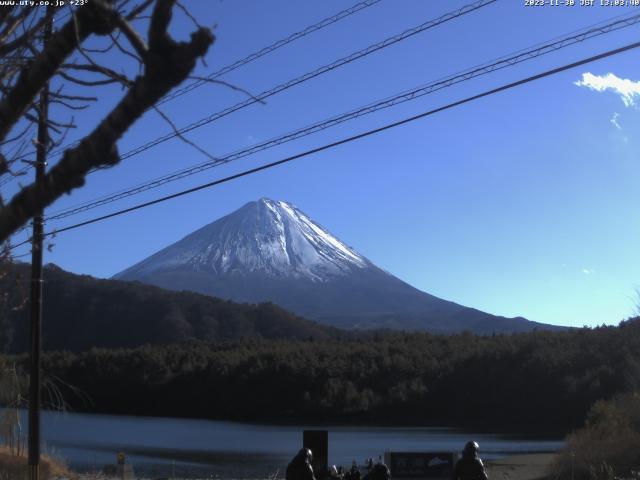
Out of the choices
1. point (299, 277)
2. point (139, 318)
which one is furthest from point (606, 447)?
point (299, 277)

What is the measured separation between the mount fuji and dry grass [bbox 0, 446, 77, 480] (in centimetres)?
12936

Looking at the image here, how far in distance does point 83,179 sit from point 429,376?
65.0 metres

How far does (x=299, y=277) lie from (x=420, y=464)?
163177mm

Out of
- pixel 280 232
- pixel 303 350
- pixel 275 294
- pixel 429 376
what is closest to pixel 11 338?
pixel 303 350

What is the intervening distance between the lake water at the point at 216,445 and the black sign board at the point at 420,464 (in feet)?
38.4

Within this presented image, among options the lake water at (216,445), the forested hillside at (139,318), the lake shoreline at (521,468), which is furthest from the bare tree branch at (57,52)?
the forested hillside at (139,318)

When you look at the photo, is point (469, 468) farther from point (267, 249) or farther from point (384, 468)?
point (267, 249)

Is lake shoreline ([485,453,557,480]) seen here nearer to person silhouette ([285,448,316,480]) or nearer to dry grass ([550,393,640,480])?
dry grass ([550,393,640,480])

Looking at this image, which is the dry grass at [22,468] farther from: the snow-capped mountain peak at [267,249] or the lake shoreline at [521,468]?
the snow-capped mountain peak at [267,249]

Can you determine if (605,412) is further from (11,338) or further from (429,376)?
(11,338)

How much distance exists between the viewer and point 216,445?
4253 centimetres

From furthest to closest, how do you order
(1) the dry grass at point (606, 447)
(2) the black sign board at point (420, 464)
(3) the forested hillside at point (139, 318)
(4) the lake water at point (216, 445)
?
(3) the forested hillside at point (139, 318), (4) the lake water at point (216, 445), (1) the dry grass at point (606, 447), (2) the black sign board at point (420, 464)

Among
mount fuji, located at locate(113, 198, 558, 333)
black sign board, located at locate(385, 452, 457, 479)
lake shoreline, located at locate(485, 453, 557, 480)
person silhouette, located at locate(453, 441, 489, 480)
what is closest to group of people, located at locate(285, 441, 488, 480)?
person silhouette, located at locate(453, 441, 489, 480)

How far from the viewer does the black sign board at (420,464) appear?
16.6 metres
